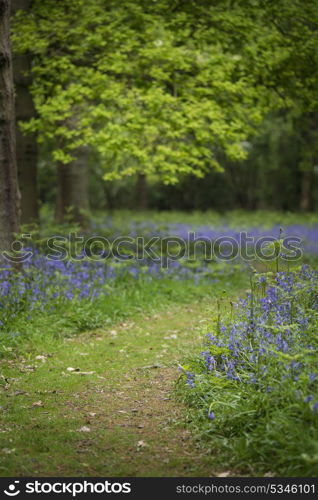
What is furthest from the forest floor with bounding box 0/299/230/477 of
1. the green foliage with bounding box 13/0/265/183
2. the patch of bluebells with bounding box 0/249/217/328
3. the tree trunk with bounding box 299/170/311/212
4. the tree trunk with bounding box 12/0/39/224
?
Result: the tree trunk with bounding box 299/170/311/212

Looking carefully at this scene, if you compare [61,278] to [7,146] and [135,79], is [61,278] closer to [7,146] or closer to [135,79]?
[7,146]

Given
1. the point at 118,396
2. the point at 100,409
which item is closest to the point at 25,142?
the point at 118,396

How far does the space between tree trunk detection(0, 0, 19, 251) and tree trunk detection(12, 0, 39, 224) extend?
10.8 ft

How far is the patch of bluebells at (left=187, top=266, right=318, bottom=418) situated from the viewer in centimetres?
407

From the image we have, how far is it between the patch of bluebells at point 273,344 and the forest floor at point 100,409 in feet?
1.52

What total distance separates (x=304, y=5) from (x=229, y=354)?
8746 mm

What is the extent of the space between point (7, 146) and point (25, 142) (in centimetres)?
394

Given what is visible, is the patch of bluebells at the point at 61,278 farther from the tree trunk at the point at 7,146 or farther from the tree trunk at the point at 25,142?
the tree trunk at the point at 25,142

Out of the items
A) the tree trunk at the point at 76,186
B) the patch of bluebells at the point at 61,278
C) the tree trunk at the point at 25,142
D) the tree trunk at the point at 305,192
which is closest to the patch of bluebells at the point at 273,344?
the patch of bluebells at the point at 61,278

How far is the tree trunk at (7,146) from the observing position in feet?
24.4

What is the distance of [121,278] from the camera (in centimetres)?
998
